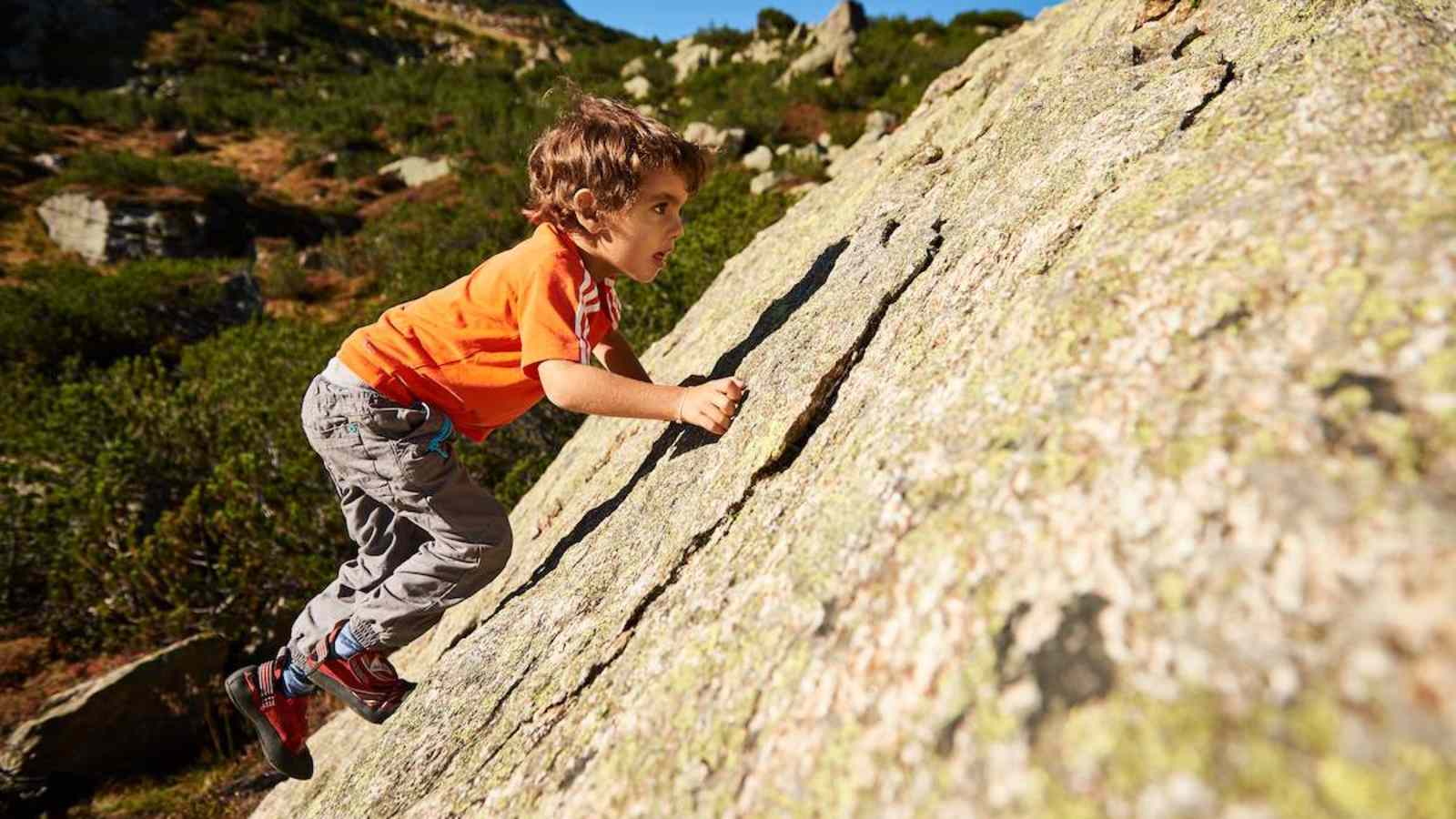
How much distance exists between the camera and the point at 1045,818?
2.54 feet

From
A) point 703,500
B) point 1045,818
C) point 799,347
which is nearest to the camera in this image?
point 1045,818

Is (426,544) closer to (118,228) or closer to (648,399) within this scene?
(648,399)

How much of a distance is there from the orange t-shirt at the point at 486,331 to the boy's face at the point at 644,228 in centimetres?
14

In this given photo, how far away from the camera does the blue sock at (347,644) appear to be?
115 inches

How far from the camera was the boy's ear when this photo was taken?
9.27ft

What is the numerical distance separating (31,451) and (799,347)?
965 centimetres

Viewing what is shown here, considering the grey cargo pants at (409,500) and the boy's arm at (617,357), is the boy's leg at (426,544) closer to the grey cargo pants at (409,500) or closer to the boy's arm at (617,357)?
the grey cargo pants at (409,500)

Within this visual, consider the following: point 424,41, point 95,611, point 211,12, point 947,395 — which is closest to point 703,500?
point 947,395

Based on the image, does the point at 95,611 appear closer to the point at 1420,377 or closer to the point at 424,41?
the point at 1420,377

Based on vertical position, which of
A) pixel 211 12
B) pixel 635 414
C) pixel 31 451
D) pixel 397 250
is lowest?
pixel 635 414

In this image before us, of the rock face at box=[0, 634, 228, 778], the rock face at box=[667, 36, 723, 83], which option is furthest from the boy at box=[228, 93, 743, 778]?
the rock face at box=[667, 36, 723, 83]

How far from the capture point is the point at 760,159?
18.7m

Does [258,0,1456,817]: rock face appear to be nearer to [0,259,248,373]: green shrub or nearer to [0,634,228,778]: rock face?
[0,634,228,778]: rock face

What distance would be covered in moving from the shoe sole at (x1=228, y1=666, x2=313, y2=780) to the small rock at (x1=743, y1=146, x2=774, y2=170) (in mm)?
17340
